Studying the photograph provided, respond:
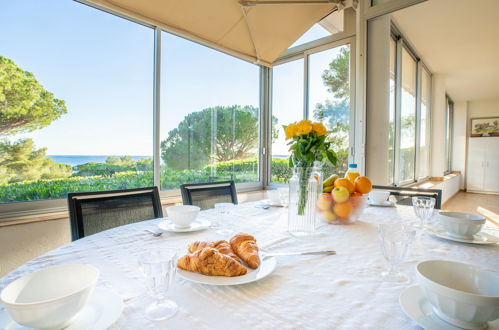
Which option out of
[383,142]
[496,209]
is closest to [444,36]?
[383,142]

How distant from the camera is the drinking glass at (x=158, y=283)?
471 mm

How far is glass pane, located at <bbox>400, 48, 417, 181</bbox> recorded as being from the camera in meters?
3.80

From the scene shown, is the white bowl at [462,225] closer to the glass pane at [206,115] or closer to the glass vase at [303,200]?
the glass vase at [303,200]

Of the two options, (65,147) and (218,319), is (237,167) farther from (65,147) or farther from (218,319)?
(218,319)

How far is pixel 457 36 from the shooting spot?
12.1 ft

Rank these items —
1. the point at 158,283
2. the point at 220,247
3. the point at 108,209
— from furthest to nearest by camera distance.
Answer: the point at 108,209
the point at 220,247
the point at 158,283

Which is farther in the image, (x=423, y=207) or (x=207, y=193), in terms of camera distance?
(x=207, y=193)

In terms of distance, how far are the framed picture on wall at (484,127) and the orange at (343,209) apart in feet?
28.6

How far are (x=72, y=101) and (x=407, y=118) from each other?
14.2 feet

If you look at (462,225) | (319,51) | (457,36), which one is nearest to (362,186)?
(462,225)

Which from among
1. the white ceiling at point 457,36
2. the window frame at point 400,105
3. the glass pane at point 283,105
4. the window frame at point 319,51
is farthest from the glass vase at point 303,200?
the white ceiling at point 457,36

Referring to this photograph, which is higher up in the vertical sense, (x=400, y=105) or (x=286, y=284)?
(x=400, y=105)

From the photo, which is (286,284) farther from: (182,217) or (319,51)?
(319,51)

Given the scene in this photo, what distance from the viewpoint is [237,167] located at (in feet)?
10.5
